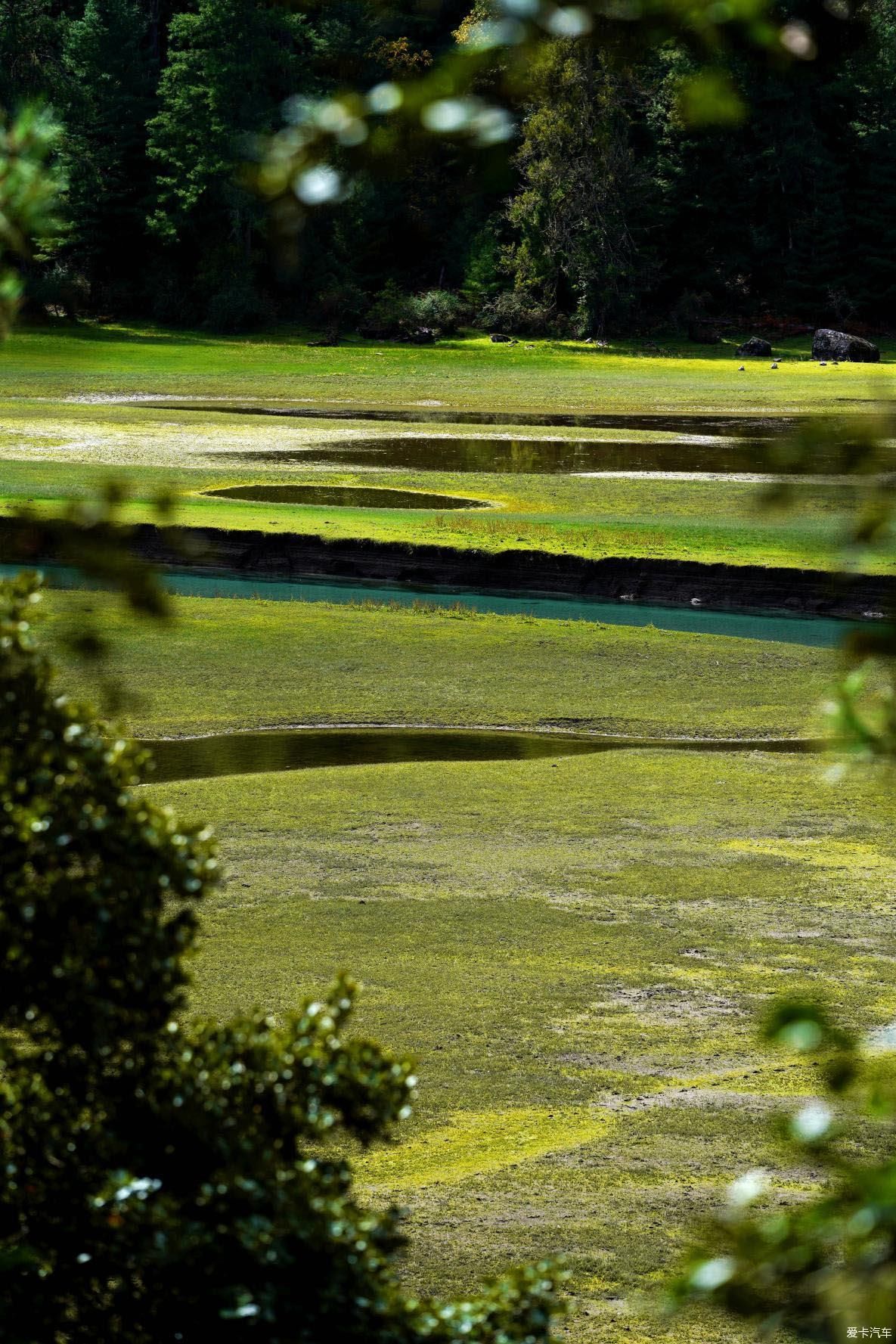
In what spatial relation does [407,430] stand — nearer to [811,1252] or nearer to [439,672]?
[439,672]

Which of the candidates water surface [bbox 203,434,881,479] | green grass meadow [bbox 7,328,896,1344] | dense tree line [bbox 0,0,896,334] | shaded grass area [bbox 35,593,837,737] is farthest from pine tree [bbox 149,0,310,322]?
green grass meadow [bbox 7,328,896,1344]

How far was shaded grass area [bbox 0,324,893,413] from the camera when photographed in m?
42.0

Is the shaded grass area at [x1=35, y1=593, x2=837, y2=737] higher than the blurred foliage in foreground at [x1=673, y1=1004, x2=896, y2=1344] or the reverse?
the reverse

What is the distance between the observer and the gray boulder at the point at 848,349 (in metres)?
53.8

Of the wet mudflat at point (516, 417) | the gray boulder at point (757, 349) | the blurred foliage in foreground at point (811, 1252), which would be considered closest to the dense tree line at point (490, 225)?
the gray boulder at point (757, 349)

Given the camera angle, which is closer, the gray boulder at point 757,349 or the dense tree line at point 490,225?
the dense tree line at point 490,225

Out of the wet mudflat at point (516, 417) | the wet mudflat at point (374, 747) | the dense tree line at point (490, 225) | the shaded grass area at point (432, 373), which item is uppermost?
the dense tree line at point (490, 225)

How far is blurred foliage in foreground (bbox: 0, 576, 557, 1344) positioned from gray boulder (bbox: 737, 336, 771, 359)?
5560cm

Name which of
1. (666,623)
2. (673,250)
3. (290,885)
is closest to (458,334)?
(673,250)

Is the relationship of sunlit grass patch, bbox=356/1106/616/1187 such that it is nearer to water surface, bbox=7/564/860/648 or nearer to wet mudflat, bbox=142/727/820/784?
wet mudflat, bbox=142/727/820/784

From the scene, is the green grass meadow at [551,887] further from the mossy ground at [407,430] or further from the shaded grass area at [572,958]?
the mossy ground at [407,430]

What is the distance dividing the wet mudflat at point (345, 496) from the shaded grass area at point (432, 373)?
1095 cm

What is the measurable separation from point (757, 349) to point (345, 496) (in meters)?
34.7

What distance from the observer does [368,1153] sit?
6180 millimetres
